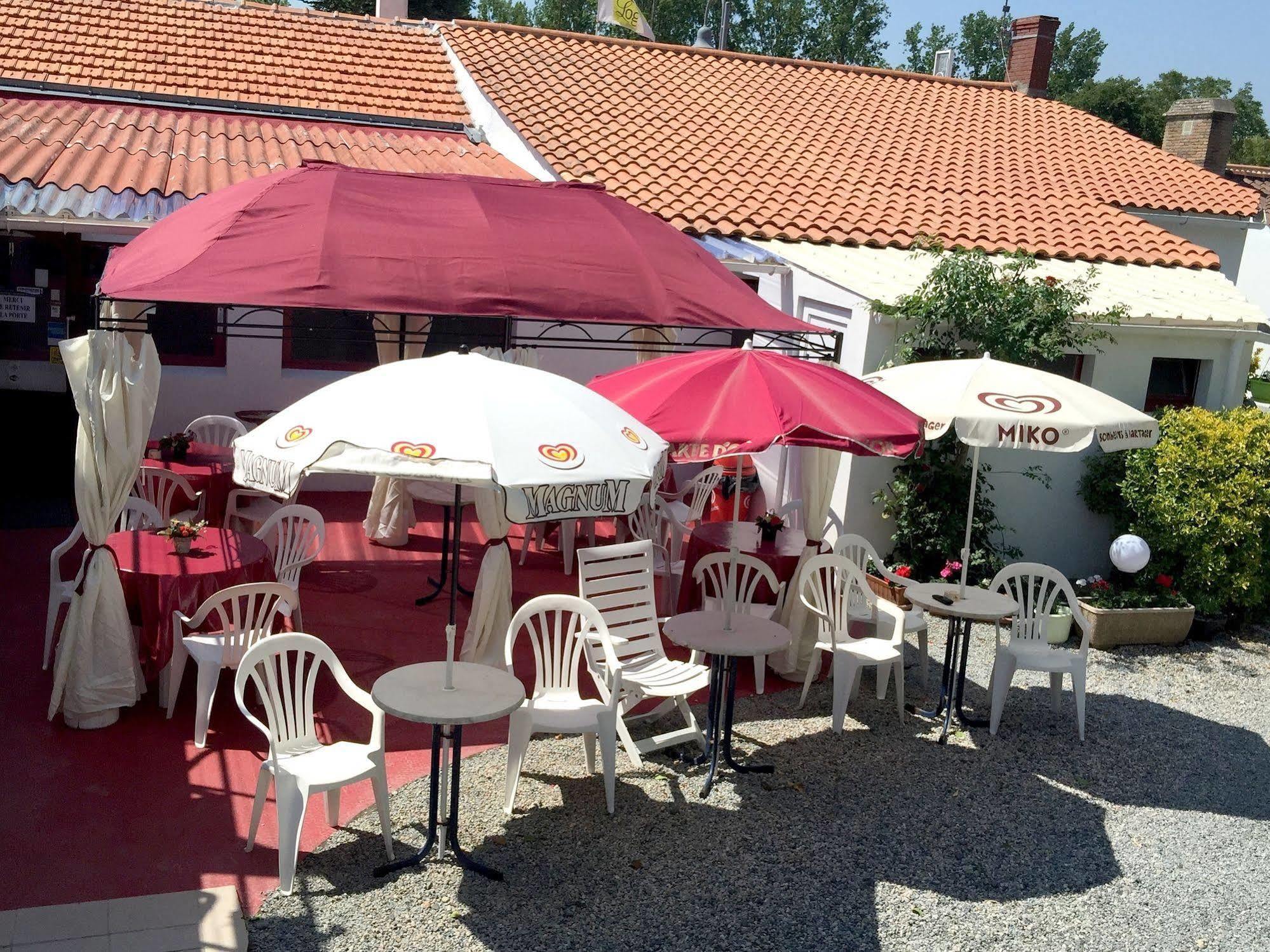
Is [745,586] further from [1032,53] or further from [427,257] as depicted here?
[1032,53]

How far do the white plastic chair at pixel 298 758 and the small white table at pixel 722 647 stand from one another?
2041mm

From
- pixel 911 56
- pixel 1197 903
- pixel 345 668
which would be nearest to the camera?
pixel 1197 903

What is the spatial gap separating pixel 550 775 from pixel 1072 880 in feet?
10.2

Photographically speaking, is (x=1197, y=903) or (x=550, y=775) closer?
(x=1197, y=903)

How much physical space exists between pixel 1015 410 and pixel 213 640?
18.0 ft

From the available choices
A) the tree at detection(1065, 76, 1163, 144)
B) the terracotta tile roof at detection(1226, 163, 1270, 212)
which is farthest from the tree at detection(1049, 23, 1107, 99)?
the terracotta tile roof at detection(1226, 163, 1270, 212)

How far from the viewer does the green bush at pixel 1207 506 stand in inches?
415

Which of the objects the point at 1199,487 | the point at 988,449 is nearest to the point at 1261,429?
the point at 1199,487

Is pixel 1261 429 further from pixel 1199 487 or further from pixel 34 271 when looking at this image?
pixel 34 271

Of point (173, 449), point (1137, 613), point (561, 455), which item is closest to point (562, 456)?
point (561, 455)

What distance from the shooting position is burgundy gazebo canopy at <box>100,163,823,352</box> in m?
7.25

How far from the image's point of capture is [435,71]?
667 inches

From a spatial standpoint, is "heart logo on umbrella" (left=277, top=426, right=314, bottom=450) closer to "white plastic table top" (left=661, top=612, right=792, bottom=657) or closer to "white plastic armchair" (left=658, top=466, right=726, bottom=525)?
"white plastic table top" (left=661, top=612, right=792, bottom=657)

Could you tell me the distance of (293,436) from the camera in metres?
5.07
